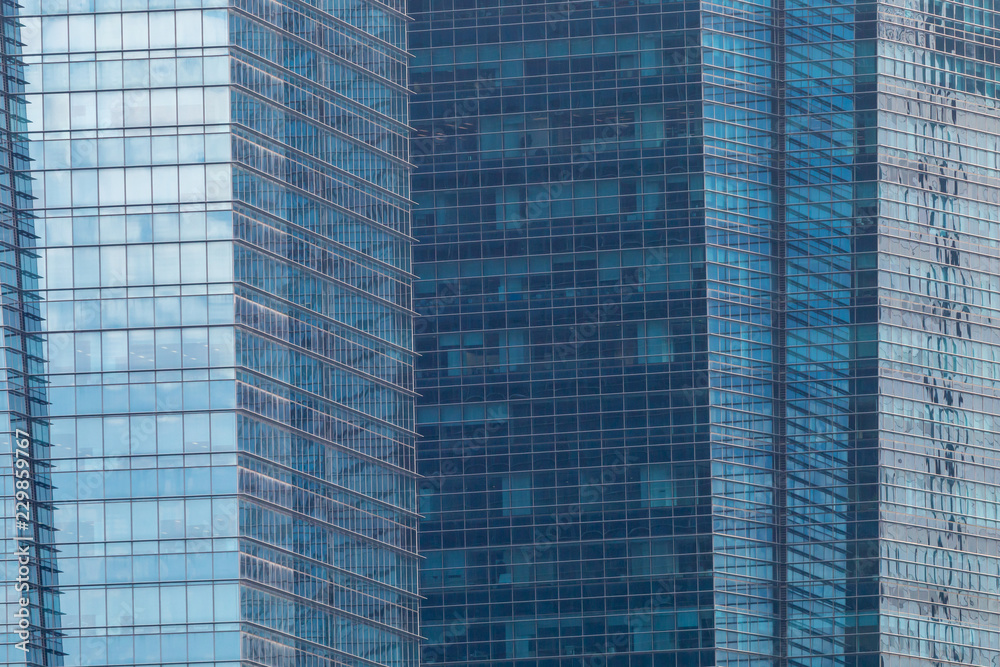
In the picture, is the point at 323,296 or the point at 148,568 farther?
the point at 323,296

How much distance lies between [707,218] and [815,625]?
29.2m

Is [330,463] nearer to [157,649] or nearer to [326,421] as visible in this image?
[326,421]

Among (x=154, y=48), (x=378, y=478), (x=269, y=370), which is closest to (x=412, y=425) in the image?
(x=378, y=478)

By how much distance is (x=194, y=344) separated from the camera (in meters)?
176

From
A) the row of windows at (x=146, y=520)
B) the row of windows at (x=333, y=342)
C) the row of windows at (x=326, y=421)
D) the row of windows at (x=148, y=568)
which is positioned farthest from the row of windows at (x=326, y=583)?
the row of windows at (x=333, y=342)

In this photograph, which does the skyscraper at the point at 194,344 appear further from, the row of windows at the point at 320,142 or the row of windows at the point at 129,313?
the row of windows at the point at 320,142

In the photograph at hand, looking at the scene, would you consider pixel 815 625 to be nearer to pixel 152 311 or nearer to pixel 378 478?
pixel 378 478

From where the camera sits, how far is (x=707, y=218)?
655ft

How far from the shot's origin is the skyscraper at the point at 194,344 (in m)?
174

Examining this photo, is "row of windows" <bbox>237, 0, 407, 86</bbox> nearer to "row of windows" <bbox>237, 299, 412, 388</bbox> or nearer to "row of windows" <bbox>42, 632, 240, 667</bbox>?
"row of windows" <bbox>237, 299, 412, 388</bbox>

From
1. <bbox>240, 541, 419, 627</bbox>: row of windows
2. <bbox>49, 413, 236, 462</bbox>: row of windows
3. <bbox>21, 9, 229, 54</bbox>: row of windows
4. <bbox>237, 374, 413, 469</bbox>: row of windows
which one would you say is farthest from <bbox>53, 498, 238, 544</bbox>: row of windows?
<bbox>21, 9, 229, 54</bbox>: row of windows

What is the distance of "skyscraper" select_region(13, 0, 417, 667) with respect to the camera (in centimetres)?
17350

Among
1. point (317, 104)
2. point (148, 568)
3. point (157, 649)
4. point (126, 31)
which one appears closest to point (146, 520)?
point (148, 568)

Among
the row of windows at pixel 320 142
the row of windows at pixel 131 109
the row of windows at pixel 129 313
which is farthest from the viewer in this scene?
the row of windows at pixel 320 142
